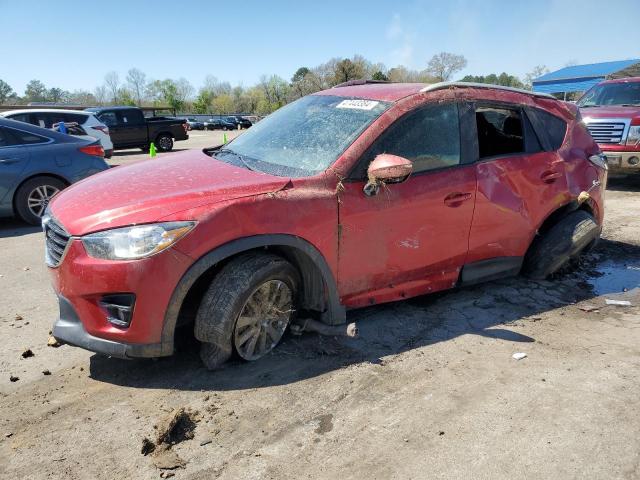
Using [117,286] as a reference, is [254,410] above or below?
below

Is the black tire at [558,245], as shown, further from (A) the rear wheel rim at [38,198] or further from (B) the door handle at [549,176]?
(A) the rear wheel rim at [38,198]

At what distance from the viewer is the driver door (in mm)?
3256

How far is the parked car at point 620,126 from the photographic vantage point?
8.98 m

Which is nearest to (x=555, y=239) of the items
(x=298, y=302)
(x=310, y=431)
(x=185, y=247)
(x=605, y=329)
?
(x=605, y=329)

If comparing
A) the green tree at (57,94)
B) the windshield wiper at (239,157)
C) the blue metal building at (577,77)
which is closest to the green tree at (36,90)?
the green tree at (57,94)

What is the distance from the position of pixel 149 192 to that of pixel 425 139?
1.95m

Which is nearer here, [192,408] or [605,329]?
[192,408]

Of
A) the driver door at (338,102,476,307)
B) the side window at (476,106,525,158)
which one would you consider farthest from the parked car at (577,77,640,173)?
the driver door at (338,102,476,307)

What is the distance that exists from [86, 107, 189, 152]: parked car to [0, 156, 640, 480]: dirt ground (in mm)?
17975

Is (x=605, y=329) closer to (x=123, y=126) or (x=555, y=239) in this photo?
(x=555, y=239)

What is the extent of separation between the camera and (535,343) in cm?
352

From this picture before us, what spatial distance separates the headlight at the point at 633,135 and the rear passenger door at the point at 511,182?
19.3 feet

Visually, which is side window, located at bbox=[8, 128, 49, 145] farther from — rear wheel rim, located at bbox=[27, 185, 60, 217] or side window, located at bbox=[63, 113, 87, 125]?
side window, located at bbox=[63, 113, 87, 125]

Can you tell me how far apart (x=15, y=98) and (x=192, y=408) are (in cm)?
10402
